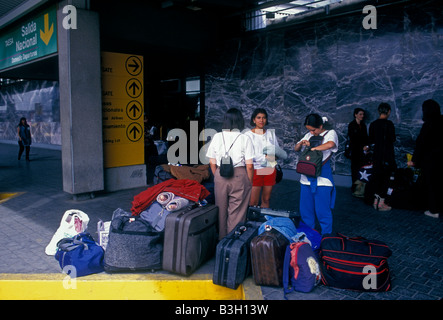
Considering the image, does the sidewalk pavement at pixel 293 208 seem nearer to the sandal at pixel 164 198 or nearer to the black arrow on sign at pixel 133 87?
the sandal at pixel 164 198

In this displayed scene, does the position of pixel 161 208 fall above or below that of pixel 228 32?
below

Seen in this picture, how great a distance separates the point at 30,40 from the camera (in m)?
8.59

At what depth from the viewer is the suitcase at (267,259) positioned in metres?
3.61

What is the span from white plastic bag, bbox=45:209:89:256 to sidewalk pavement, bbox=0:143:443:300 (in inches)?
4.6

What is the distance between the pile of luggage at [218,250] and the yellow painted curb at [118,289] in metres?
0.13

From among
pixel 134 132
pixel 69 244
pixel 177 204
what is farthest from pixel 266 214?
pixel 134 132

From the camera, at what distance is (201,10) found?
9.80 meters

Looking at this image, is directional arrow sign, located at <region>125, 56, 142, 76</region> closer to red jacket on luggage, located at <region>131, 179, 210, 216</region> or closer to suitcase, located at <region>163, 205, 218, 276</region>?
red jacket on luggage, located at <region>131, 179, 210, 216</region>

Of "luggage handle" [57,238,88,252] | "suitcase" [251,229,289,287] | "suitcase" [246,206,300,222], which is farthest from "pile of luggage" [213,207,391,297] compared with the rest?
"luggage handle" [57,238,88,252]

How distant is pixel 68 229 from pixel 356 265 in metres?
3.33

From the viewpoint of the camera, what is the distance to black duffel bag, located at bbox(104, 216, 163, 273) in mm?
3846
